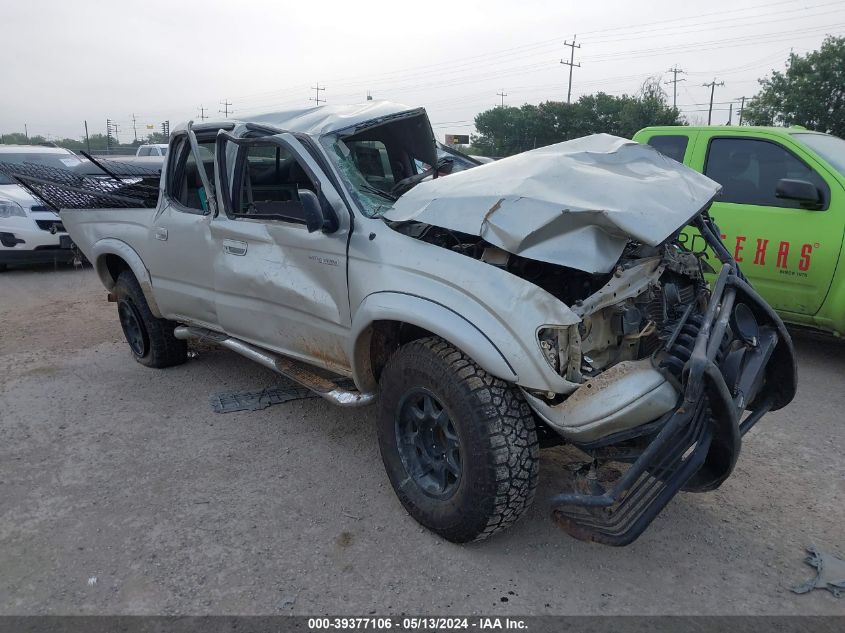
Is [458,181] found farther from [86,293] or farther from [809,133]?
[86,293]

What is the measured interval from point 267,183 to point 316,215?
1.28 meters

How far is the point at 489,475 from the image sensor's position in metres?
2.74

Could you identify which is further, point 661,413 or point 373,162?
point 373,162

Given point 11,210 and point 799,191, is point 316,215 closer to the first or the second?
point 799,191

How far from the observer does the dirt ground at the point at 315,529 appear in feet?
8.98

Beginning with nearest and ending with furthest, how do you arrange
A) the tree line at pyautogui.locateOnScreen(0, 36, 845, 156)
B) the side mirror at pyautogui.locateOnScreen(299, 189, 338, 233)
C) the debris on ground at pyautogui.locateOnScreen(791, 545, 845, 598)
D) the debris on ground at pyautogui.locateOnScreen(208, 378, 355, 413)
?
the debris on ground at pyautogui.locateOnScreen(791, 545, 845, 598)
the side mirror at pyautogui.locateOnScreen(299, 189, 338, 233)
the debris on ground at pyautogui.locateOnScreen(208, 378, 355, 413)
the tree line at pyautogui.locateOnScreen(0, 36, 845, 156)

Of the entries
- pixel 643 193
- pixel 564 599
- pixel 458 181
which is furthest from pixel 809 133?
pixel 564 599

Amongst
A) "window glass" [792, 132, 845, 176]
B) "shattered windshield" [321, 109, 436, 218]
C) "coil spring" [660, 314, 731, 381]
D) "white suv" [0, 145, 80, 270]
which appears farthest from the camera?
"white suv" [0, 145, 80, 270]

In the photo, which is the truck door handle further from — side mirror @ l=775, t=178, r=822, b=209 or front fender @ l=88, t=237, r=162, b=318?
side mirror @ l=775, t=178, r=822, b=209

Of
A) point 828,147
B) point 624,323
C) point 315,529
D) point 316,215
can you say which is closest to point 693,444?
point 624,323

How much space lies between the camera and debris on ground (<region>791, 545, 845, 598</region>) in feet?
8.93

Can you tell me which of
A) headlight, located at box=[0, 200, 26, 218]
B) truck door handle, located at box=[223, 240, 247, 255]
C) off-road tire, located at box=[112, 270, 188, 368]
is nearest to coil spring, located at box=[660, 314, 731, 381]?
truck door handle, located at box=[223, 240, 247, 255]

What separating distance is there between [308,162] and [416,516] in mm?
1967

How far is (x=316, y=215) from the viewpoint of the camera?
333 cm
